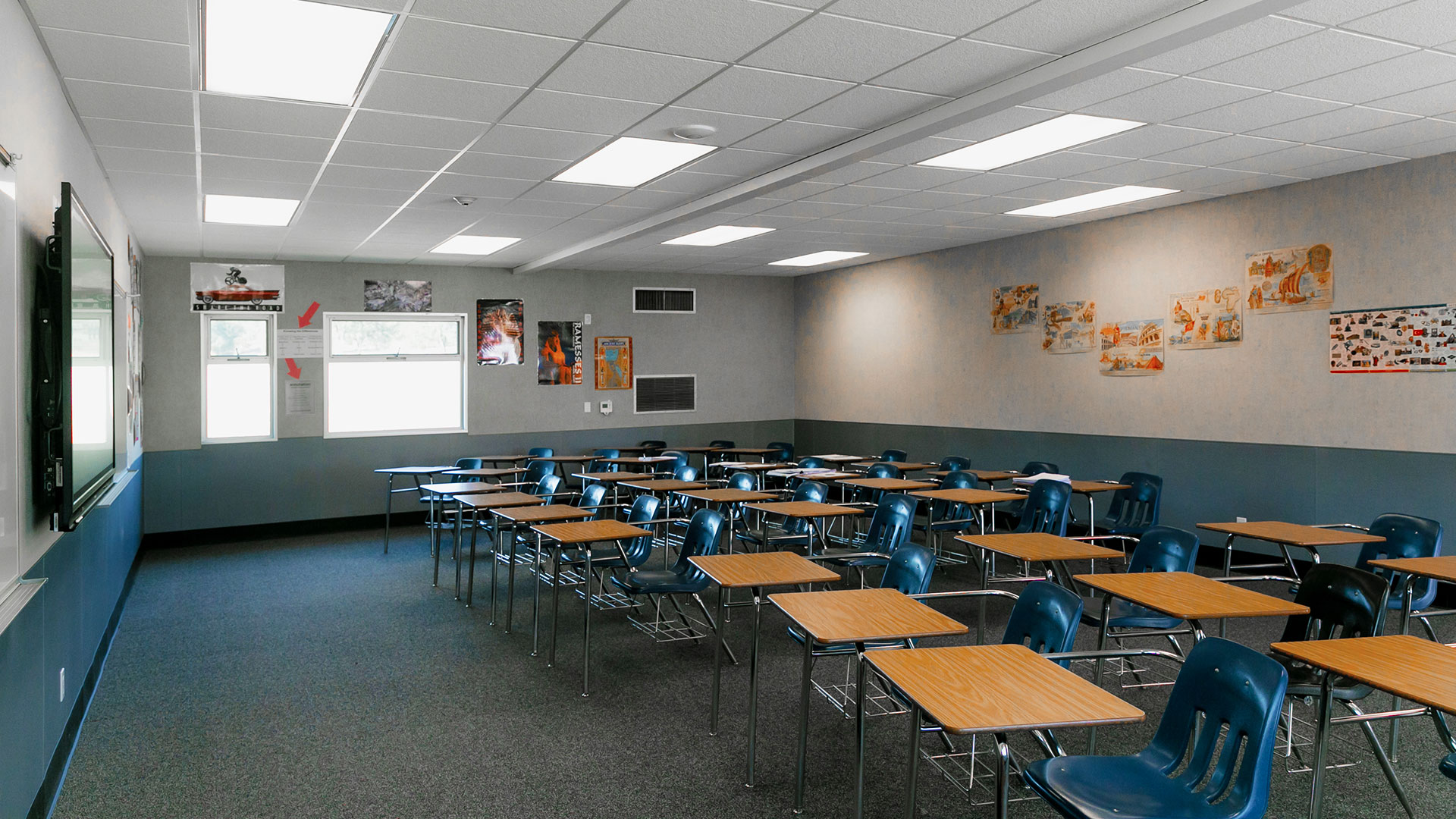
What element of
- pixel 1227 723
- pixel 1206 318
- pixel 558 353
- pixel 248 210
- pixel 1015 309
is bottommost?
pixel 1227 723

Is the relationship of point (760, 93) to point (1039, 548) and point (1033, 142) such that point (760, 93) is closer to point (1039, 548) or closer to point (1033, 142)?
point (1033, 142)

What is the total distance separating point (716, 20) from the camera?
3625 mm

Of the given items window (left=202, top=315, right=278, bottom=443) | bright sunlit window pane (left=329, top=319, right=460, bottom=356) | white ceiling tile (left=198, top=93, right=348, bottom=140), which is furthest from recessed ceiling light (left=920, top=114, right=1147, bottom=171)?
window (left=202, top=315, right=278, bottom=443)

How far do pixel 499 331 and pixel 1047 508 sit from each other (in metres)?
7.02

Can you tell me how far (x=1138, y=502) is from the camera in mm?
7496

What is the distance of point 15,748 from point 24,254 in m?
1.68

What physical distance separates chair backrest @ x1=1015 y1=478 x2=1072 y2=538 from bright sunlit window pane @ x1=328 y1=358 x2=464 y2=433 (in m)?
6.93

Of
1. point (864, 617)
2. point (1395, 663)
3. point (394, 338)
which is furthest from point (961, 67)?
point (394, 338)

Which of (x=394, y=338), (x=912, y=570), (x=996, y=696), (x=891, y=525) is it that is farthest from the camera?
(x=394, y=338)

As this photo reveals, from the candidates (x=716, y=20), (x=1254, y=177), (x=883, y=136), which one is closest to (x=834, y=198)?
(x=883, y=136)

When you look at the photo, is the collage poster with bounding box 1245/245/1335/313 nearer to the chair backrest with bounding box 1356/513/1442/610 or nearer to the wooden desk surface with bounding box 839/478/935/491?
the chair backrest with bounding box 1356/513/1442/610

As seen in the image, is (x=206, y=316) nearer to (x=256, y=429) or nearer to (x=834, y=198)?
(x=256, y=429)

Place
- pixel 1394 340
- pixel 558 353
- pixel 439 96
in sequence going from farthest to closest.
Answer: pixel 558 353 < pixel 1394 340 < pixel 439 96

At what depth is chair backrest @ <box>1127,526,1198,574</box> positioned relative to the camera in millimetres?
4414
